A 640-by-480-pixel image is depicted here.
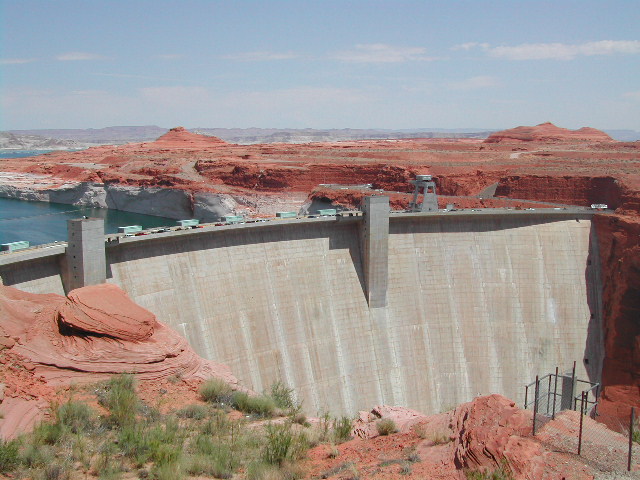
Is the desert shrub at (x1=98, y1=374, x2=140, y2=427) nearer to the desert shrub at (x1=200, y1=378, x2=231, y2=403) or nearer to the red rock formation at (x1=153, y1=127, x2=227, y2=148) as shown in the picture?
the desert shrub at (x1=200, y1=378, x2=231, y2=403)

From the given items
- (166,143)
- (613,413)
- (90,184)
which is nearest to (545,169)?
(613,413)

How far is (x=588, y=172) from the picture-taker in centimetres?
4212

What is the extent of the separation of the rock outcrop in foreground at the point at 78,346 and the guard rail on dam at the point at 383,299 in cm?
477

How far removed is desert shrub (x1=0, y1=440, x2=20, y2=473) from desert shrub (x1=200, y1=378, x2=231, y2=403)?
19.8 ft

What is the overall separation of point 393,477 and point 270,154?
66.4 metres

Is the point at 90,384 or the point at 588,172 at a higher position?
the point at 588,172

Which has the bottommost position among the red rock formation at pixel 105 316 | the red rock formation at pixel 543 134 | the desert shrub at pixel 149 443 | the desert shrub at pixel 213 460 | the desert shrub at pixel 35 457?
the desert shrub at pixel 213 460

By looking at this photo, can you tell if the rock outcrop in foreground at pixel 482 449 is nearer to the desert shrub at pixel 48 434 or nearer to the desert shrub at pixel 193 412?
the desert shrub at pixel 193 412

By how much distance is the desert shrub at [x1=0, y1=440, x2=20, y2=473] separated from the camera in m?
10.5

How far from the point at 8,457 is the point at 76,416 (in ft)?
9.75

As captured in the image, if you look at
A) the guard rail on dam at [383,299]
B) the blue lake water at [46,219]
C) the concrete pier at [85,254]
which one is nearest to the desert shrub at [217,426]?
the concrete pier at [85,254]

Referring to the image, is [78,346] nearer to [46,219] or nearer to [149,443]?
[149,443]

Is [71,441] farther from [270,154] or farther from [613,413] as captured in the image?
[270,154]

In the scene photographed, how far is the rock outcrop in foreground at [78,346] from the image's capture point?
14.9 metres
